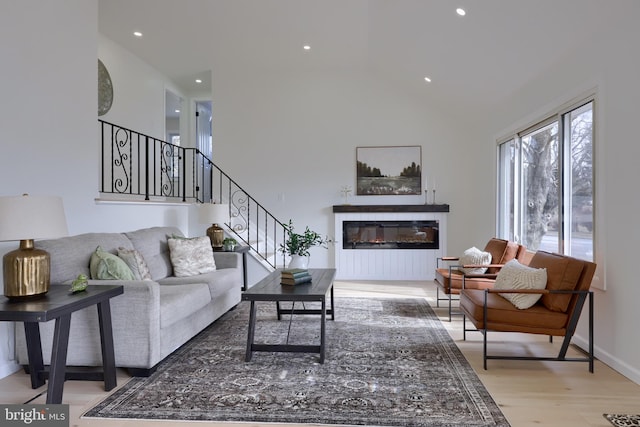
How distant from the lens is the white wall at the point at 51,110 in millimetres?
2865

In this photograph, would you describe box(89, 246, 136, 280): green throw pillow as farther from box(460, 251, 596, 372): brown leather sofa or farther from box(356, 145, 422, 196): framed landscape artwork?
box(356, 145, 422, 196): framed landscape artwork

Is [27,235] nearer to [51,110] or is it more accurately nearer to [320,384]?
[51,110]

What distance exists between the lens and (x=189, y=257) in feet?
14.1

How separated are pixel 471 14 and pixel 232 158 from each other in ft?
15.1

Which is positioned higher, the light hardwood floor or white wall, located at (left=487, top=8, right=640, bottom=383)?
white wall, located at (left=487, top=8, right=640, bottom=383)

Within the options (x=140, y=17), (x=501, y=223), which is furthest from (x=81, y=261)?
(x=501, y=223)

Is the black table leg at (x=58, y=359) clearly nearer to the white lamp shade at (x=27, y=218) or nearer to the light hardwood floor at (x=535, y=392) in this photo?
the light hardwood floor at (x=535, y=392)

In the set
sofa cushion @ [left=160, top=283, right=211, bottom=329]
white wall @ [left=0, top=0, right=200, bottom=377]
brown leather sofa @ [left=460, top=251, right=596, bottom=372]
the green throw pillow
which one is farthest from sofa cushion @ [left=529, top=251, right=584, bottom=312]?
white wall @ [left=0, top=0, right=200, bottom=377]

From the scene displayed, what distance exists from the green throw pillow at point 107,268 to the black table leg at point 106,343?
19.4 inches

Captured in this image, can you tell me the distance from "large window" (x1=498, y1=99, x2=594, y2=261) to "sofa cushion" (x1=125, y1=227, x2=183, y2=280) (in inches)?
162

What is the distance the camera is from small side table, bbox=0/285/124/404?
2.06 m

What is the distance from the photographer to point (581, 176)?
3607mm

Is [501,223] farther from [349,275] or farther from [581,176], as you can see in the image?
[349,275]

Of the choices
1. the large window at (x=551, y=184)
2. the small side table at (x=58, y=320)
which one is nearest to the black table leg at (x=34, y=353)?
the small side table at (x=58, y=320)
